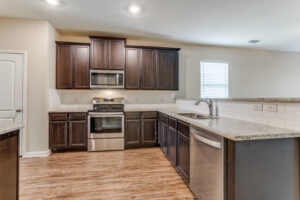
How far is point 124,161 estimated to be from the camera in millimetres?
2977

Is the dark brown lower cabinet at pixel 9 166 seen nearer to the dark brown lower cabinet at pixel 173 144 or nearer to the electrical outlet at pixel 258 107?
the dark brown lower cabinet at pixel 173 144

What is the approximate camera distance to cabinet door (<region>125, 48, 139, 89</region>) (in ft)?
12.8

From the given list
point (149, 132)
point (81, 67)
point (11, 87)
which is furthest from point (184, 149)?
point (11, 87)

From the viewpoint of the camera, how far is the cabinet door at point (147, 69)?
13.1ft

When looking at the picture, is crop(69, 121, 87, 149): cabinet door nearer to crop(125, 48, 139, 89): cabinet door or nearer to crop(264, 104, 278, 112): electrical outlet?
crop(125, 48, 139, 89): cabinet door

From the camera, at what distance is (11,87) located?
10.4 ft

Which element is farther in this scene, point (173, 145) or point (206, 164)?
point (173, 145)

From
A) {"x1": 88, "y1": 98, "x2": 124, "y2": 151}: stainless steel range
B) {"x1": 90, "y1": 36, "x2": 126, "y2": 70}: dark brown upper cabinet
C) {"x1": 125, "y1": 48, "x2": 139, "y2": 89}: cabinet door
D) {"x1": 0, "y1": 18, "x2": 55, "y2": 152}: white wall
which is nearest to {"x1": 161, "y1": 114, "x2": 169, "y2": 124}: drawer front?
{"x1": 88, "y1": 98, "x2": 124, "y2": 151}: stainless steel range

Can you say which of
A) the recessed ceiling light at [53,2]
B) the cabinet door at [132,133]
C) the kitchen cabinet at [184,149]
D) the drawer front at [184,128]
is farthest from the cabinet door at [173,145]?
the recessed ceiling light at [53,2]

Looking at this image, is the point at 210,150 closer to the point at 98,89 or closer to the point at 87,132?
the point at 87,132

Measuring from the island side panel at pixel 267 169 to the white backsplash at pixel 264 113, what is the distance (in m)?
0.21

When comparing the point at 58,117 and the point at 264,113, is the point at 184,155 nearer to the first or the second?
the point at 264,113

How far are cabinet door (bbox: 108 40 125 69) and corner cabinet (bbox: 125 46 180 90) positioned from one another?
0.41 ft

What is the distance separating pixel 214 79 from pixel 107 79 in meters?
3.17
